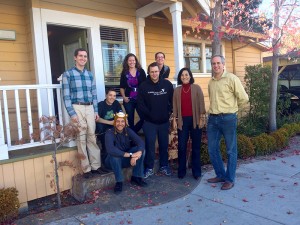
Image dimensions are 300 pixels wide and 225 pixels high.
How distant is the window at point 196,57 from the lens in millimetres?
8992

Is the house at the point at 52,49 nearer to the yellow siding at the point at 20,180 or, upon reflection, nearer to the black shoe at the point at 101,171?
the yellow siding at the point at 20,180

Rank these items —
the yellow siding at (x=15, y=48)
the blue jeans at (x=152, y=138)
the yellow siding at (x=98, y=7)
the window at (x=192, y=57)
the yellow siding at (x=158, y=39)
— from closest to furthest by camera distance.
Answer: the blue jeans at (x=152, y=138)
the yellow siding at (x=15, y=48)
the yellow siding at (x=98, y=7)
the yellow siding at (x=158, y=39)
the window at (x=192, y=57)

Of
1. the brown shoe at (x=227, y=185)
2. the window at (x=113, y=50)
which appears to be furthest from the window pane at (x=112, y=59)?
the brown shoe at (x=227, y=185)

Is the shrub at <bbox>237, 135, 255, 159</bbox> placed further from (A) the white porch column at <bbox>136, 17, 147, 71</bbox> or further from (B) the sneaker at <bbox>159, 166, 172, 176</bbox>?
(A) the white porch column at <bbox>136, 17, 147, 71</bbox>

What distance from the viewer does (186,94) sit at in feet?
14.4

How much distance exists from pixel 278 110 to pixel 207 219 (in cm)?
698

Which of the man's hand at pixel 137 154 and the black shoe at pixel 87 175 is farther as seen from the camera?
the black shoe at pixel 87 175

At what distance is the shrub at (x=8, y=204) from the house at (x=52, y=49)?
332 millimetres

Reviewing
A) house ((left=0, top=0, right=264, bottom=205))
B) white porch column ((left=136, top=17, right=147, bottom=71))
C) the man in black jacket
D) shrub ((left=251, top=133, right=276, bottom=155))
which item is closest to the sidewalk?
the man in black jacket

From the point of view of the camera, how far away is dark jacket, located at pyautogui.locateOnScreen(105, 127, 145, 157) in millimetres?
4070

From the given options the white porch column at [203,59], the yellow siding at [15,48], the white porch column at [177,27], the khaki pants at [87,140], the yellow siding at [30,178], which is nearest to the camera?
the yellow siding at [30,178]

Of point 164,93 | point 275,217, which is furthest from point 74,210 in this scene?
point 275,217

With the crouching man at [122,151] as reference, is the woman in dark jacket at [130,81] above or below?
above

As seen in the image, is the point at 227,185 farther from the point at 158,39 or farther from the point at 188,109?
the point at 158,39
